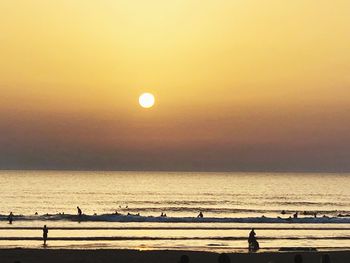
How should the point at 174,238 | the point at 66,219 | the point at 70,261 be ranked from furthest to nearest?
1. the point at 66,219
2. the point at 174,238
3. the point at 70,261

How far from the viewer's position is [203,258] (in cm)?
4231

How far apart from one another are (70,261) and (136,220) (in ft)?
174

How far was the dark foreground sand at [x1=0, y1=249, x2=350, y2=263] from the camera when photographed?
40969 mm

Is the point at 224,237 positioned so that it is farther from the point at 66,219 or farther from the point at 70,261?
the point at 66,219

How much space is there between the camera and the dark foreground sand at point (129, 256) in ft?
134

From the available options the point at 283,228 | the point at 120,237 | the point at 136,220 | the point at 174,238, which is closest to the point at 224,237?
the point at 174,238

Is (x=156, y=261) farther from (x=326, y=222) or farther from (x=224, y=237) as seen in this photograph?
(x=326, y=222)

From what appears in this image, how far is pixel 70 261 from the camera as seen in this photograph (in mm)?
39906

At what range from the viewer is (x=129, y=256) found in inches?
1698

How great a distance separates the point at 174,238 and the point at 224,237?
4.48 metres

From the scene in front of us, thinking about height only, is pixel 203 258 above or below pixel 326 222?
below

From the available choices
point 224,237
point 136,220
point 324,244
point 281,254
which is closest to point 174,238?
point 224,237

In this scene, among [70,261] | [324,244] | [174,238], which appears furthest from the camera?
[174,238]

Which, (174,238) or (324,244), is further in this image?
(174,238)
